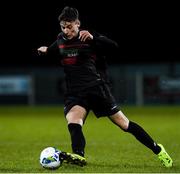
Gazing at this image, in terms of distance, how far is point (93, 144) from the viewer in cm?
1151

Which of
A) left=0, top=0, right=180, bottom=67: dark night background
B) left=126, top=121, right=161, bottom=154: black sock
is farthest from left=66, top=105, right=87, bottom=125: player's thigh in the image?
left=0, top=0, right=180, bottom=67: dark night background

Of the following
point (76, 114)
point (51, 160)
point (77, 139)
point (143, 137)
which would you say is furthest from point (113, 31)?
point (51, 160)

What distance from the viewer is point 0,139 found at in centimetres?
1258

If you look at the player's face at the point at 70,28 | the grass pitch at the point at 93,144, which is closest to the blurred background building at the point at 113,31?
the grass pitch at the point at 93,144

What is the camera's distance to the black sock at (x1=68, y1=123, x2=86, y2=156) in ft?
25.6

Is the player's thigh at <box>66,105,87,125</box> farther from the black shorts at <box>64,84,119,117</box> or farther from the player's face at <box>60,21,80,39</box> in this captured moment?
the player's face at <box>60,21,80,39</box>

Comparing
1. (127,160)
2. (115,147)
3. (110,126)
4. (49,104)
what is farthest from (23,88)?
(127,160)

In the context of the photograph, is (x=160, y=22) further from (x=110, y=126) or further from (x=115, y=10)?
(x=110, y=126)

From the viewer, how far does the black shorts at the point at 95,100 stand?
8.00 m

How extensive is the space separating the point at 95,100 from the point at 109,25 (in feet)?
A: 85.9

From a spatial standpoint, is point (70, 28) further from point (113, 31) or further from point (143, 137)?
point (113, 31)

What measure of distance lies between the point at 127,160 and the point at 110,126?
739 centimetres

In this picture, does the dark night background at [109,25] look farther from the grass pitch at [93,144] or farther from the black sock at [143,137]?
the black sock at [143,137]

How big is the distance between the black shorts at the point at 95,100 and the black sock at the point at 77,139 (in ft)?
0.85
